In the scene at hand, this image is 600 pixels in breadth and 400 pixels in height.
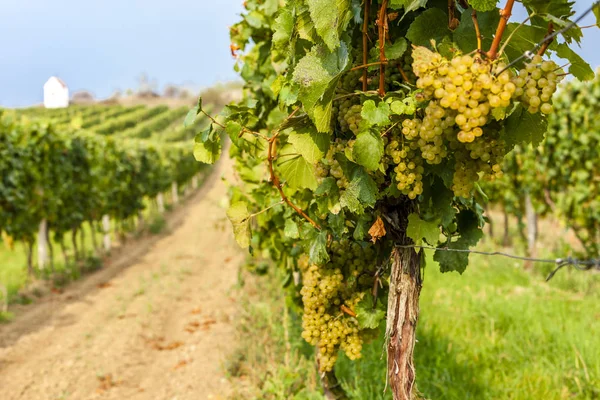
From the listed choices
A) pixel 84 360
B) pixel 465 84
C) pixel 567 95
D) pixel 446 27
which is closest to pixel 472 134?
pixel 465 84

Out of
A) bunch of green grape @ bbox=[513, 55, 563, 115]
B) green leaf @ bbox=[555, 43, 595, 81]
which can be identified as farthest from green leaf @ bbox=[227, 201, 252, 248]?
green leaf @ bbox=[555, 43, 595, 81]

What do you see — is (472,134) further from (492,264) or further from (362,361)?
(492,264)

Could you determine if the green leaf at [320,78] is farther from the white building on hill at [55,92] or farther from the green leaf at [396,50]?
the white building on hill at [55,92]

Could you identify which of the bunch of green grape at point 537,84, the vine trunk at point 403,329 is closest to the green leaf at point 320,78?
the bunch of green grape at point 537,84

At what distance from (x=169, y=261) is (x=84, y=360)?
5870mm

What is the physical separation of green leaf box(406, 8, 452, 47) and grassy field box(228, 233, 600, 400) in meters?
1.39

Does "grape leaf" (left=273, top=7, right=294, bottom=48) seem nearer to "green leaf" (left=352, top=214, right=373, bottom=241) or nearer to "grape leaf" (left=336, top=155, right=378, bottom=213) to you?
"grape leaf" (left=336, top=155, right=378, bottom=213)

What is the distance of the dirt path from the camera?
181 inches

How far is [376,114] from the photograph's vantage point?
1.56 meters

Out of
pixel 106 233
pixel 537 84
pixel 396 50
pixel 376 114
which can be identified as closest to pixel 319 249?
pixel 376 114

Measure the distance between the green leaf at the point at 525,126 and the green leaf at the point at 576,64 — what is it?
18 cm

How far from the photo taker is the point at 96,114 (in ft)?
201

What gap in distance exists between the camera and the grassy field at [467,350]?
140 inches

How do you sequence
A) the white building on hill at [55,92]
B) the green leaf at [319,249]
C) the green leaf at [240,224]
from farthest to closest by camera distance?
the white building on hill at [55,92], the green leaf at [240,224], the green leaf at [319,249]
